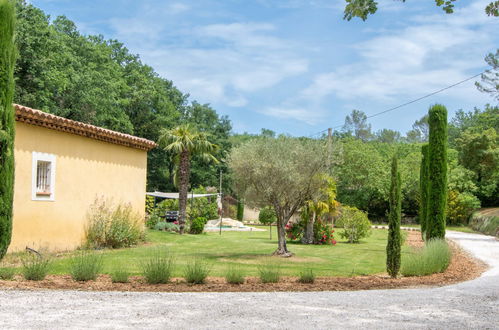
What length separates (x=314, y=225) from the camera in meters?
22.3

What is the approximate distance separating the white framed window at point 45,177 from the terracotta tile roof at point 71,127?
882 millimetres

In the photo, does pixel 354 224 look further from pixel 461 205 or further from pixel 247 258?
pixel 461 205

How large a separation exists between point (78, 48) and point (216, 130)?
1818cm

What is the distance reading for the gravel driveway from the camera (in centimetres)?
611

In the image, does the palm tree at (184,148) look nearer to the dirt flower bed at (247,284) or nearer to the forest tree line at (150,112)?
the forest tree line at (150,112)

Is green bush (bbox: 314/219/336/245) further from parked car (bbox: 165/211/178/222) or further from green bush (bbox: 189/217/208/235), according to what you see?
parked car (bbox: 165/211/178/222)

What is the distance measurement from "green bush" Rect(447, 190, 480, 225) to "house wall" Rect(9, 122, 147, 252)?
3030cm

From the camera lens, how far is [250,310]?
6.98 metres

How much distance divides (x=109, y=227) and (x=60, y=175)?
8.78 ft

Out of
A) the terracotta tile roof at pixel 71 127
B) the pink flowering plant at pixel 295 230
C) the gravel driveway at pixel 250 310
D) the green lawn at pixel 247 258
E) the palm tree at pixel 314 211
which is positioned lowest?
the green lawn at pixel 247 258

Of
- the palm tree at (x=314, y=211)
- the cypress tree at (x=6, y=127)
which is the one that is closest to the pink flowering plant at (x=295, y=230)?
the palm tree at (x=314, y=211)

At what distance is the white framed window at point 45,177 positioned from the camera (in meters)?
14.6

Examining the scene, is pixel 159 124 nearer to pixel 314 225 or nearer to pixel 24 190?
pixel 314 225

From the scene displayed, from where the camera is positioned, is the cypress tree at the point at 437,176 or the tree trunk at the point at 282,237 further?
the cypress tree at the point at 437,176
